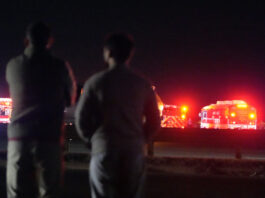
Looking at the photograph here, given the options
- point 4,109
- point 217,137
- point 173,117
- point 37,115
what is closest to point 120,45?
point 37,115

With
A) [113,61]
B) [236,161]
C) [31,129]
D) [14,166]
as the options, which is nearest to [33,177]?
[14,166]

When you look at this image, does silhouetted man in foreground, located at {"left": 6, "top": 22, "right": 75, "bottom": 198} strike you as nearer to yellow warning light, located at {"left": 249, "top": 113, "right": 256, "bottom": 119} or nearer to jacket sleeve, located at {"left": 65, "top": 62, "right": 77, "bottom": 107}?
jacket sleeve, located at {"left": 65, "top": 62, "right": 77, "bottom": 107}

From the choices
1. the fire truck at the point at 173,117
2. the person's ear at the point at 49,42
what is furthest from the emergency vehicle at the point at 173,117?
the person's ear at the point at 49,42

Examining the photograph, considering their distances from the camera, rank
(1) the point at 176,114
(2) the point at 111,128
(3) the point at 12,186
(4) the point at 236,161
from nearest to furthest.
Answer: (2) the point at 111,128 < (3) the point at 12,186 < (4) the point at 236,161 < (1) the point at 176,114

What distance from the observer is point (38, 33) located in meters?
3.73

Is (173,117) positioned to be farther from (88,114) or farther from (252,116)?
(88,114)

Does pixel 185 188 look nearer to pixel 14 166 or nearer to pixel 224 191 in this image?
pixel 224 191

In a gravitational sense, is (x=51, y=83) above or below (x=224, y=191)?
above

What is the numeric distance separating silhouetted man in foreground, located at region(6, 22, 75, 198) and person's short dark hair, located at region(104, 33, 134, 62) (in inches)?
17.8

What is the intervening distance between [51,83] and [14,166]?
0.71 m

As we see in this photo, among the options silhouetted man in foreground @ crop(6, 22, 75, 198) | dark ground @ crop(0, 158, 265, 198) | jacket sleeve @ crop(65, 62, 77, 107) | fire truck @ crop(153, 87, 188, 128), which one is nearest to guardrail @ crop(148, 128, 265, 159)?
dark ground @ crop(0, 158, 265, 198)

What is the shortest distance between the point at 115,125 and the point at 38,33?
1.00 meters

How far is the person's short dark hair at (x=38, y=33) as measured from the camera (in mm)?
3730

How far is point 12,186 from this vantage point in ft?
12.0
